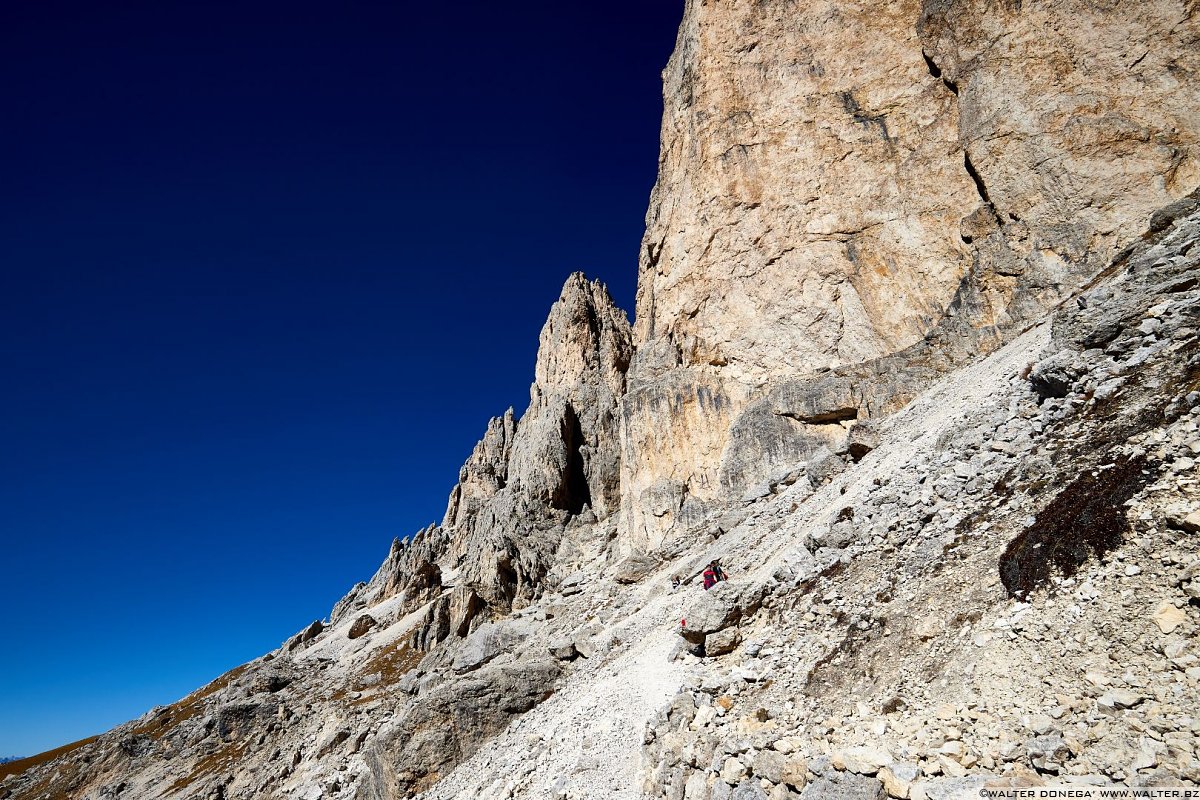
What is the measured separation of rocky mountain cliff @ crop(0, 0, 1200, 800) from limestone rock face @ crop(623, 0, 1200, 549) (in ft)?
0.82

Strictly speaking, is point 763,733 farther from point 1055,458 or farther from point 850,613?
point 1055,458

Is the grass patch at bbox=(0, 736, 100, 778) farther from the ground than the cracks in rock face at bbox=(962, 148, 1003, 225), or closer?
farther from the ground

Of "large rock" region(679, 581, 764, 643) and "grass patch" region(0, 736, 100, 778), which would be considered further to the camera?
"grass patch" region(0, 736, 100, 778)

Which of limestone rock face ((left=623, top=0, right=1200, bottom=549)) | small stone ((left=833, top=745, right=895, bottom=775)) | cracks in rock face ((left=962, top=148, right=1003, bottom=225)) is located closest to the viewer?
small stone ((left=833, top=745, right=895, bottom=775))

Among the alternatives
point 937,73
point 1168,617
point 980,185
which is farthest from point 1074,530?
point 937,73

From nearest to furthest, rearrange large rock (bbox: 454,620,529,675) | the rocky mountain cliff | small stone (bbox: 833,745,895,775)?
small stone (bbox: 833,745,895,775) → the rocky mountain cliff → large rock (bbox: 454,620,529,675)

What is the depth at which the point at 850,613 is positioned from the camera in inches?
509

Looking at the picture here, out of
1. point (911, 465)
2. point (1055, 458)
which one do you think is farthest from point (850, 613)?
point (911, 465)

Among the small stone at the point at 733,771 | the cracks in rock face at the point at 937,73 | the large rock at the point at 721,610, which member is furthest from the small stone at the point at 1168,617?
the cracks in rock face at the point at 937,73

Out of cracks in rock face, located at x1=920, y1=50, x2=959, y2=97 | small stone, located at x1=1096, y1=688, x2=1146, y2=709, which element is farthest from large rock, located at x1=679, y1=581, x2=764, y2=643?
cracks in rock face, located at x1=920, y1=50, x2=959, y2=97

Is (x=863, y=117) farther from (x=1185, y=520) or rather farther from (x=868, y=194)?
(x=1185, y=520)

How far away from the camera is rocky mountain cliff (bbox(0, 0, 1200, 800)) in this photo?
908cm

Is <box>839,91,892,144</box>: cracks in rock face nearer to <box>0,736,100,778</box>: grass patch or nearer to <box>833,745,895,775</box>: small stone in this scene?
<box>833,745,895,775</box>: small stone

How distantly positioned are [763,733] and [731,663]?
403 centimetres
